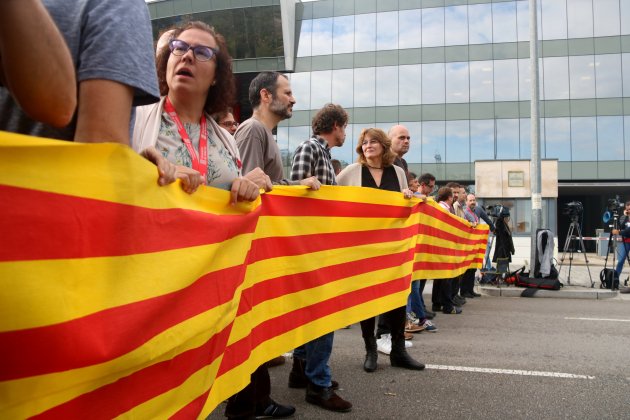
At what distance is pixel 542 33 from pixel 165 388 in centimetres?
3177

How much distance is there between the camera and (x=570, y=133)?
2800 centimetres

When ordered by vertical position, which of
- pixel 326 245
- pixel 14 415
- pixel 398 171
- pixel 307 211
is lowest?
pixel 14 415

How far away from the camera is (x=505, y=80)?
93.9ft

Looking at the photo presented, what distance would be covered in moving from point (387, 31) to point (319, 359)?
29.9 metres

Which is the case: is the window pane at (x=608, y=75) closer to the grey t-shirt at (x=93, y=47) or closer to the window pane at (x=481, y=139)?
the window pane at (x=481, y=139)

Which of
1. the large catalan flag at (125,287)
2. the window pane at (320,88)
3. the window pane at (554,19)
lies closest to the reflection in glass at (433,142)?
the window pane at (320,88)

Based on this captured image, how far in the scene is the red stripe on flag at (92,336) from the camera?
0.98 m

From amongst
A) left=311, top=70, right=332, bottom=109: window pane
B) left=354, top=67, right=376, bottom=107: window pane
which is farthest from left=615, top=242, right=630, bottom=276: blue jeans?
left=311, top=70, right=332, bottom=109: window pane

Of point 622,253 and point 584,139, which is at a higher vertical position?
point 584,139

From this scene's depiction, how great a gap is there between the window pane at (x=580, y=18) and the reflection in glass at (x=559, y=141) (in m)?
4.78

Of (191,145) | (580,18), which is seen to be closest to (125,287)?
(191,145)

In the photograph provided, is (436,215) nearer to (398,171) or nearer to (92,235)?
(398,171)

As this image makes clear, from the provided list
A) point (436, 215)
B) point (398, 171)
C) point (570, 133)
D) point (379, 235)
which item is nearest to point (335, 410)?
point (379, 235)

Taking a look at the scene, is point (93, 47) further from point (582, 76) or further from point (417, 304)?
point (582, 76)
